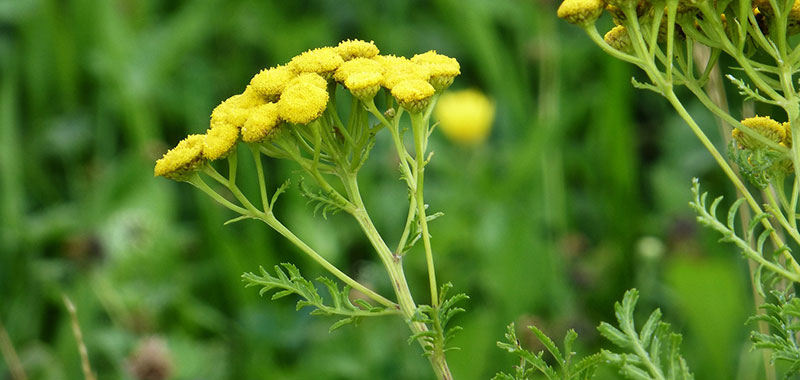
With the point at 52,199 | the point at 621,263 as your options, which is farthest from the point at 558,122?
the point at 52,199

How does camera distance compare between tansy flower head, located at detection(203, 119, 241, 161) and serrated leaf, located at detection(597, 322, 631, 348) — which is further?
tansy flower head, located at detection(203, 119, 241, 161)

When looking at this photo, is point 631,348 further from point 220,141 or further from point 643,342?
point 220,141

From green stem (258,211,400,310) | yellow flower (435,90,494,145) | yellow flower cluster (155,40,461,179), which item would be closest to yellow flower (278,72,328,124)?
yellow flower cluster (155,40,461,179)

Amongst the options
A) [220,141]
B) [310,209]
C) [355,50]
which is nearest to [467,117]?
[310,209]

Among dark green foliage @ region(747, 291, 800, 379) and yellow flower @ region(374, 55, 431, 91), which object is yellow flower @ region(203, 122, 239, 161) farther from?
dark green foliage @ region(747, 291, 800, 379)

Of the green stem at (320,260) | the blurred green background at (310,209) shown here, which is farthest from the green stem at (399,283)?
the blurred green background at (310,209)

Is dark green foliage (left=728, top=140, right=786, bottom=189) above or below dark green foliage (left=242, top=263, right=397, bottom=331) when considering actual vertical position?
above

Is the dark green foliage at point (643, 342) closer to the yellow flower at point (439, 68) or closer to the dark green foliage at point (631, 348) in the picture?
the dark green foliage at point (631, 348)
